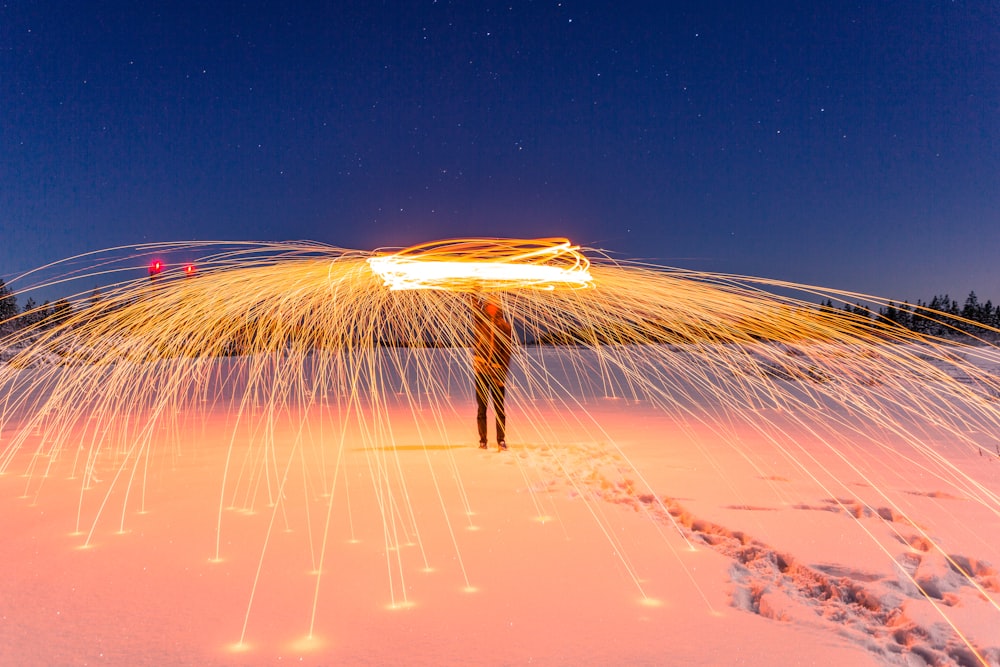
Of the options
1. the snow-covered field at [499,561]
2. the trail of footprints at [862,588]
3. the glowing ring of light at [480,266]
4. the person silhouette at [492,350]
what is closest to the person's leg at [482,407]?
the person silhouette at [492,350]

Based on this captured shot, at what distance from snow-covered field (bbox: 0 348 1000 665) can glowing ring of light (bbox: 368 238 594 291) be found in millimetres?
933

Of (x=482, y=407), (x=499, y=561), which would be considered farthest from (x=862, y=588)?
(x=482, y=407)

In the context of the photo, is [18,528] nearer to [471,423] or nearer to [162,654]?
[162,654]

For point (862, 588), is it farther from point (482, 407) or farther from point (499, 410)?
point (482, 407)

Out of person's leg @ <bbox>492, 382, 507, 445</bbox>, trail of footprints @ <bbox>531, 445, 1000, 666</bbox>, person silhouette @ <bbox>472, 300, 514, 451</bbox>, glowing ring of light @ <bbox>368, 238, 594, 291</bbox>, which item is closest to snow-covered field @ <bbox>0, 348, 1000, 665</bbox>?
trail of footprints @ <bbox>531, 445, 1000, 666</bbox>

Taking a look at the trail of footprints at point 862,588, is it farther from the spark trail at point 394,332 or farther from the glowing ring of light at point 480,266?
the glowing ring of light at point 480,266

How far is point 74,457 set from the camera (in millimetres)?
3922

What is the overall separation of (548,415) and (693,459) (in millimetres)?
2520

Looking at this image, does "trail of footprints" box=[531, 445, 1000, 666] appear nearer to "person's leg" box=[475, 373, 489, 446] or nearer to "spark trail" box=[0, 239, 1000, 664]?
"spark trail" box=[0, 239, 1000, 664]

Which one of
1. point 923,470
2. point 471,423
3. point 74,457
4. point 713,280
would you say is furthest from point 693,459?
point 74,457

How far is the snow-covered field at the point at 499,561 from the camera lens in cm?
167

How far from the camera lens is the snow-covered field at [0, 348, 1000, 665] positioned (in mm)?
1669

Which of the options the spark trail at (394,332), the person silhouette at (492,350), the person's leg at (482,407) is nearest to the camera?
the spark trail at (394,332)

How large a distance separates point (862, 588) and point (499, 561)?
3.53 feet
